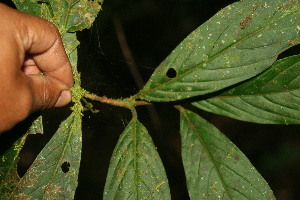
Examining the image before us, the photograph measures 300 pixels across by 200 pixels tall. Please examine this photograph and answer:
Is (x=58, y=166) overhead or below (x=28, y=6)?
below

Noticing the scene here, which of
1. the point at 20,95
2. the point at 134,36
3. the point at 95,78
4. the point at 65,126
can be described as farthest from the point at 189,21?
the point at 20,95

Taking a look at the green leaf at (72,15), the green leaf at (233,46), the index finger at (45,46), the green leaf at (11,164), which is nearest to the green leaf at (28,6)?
the green leaf at (72,15)

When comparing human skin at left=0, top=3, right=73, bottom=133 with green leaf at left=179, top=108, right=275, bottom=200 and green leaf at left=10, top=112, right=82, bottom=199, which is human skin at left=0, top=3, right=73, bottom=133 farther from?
green leaf at left=179, top=108, right=275, bottom=200

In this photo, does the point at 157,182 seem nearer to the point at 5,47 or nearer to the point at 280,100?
the point at 280,100

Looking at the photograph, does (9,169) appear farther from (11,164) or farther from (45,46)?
(45,46)

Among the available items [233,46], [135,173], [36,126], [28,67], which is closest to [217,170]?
[135,173]

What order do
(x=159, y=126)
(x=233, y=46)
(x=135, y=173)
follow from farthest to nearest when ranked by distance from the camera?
(x=159, y=126), (x=135, y=173), (x=233, y=46)

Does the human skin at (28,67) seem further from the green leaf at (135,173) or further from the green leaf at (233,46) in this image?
the green leaf at (233,46)
